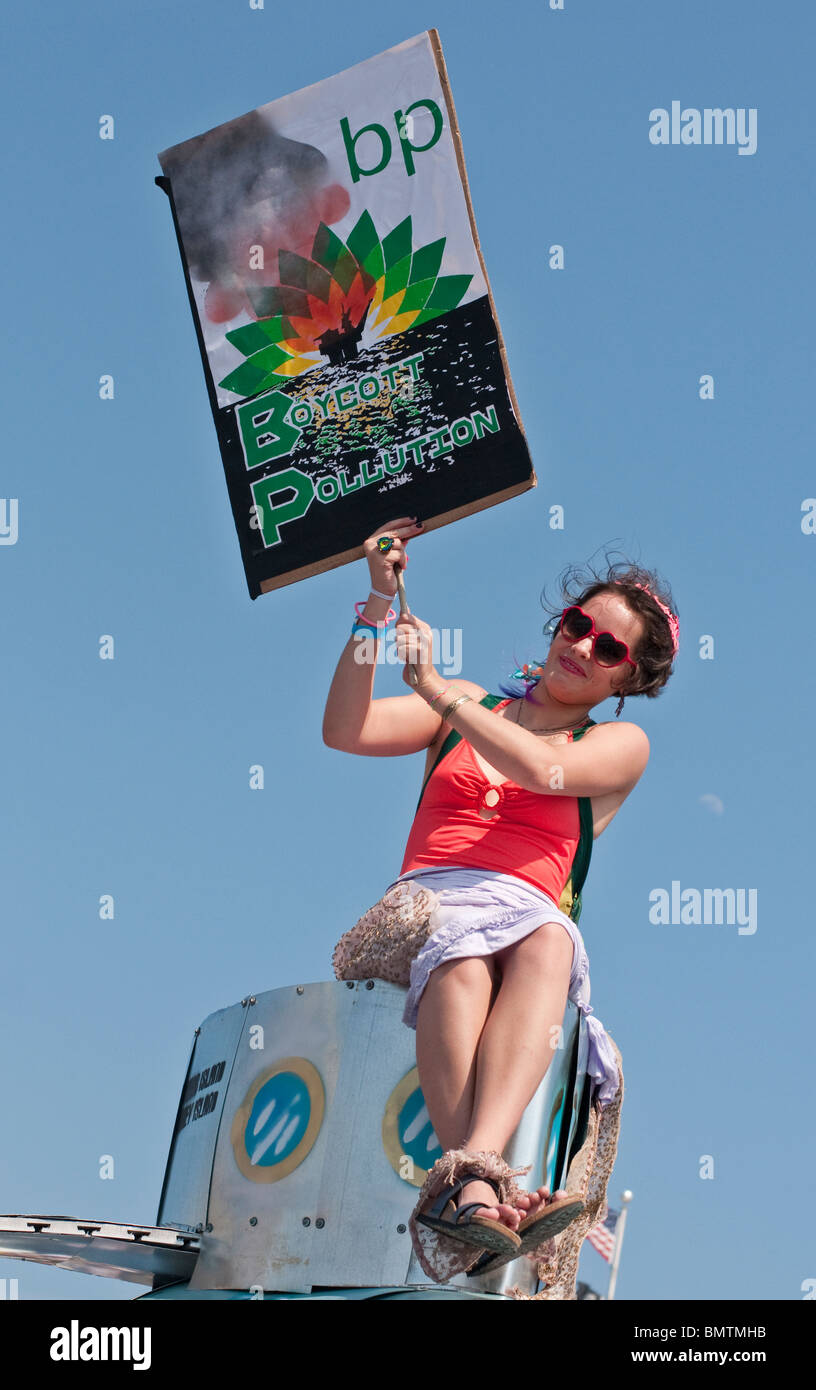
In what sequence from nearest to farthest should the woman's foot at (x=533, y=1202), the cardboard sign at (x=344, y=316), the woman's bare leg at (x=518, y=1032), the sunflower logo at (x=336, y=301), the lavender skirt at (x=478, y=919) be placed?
the woman's foot at (x=533, y=1202), the woman's bare leg at (x=518, y=1032), the lavender skirt at (x=478, y=919), the cardboard sign at (x=344, y=316), the sunflower logo at (x=336, y=301)

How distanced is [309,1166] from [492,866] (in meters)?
1.13

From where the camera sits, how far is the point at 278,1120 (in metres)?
5.48

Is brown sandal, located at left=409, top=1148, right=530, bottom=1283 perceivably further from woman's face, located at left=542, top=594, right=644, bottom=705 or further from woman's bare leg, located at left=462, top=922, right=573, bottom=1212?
woman's face, located at left=542, top=594, right=644, bottom=705

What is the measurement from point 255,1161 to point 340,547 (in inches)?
84.4

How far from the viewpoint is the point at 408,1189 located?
16.9 ft

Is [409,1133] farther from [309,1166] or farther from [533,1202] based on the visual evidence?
[533,1202]

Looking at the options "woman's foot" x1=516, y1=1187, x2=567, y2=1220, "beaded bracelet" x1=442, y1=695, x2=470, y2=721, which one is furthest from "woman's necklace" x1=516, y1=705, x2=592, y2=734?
"woman's foot" x1=516, y1=1187, x2=567, y2=1220

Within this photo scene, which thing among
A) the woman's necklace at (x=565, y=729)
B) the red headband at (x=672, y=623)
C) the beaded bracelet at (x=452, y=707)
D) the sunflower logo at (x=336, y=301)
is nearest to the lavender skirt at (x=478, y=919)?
the beaded bracelet at (x=452, y=707)

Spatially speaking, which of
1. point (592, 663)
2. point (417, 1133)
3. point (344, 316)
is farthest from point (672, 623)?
point (417, 1133)

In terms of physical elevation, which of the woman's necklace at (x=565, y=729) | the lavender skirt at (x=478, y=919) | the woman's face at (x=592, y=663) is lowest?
the lavender skirt at (x=478, y=919)

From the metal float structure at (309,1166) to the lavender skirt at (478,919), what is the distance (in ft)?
0.62

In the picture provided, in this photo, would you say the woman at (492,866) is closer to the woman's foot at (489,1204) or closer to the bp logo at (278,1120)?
the woman's foot at (489,1204)

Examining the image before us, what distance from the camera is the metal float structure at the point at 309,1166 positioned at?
16.9 ft
